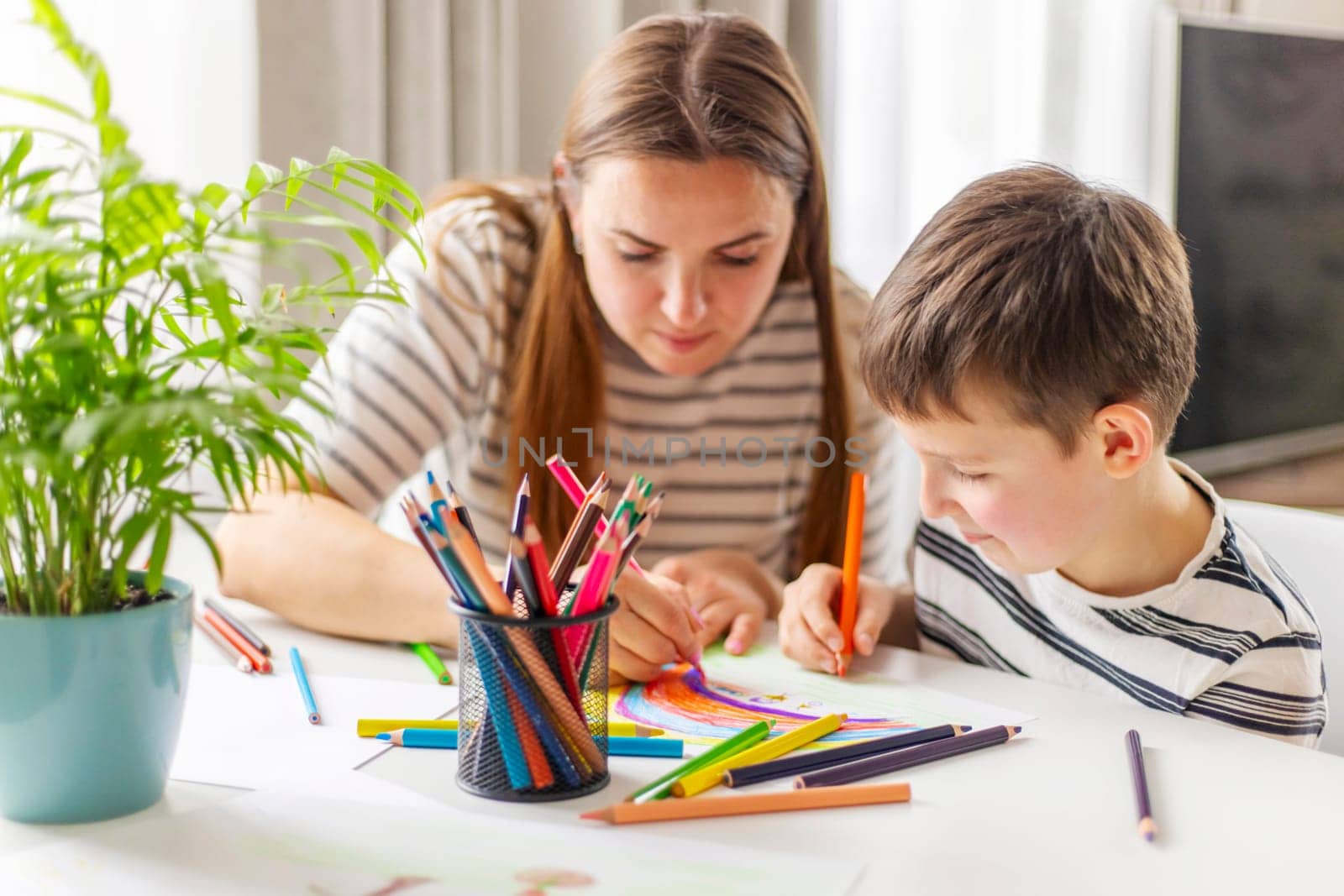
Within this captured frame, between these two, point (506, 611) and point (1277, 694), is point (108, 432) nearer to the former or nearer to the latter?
point (506, 611)

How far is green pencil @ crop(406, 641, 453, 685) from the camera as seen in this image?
0.80m

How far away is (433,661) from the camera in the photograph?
0.83 m

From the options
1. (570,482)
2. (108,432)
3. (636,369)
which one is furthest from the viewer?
(636,369)

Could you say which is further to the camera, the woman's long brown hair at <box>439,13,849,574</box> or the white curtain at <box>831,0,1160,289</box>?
the white curtain at <box>831,0,1160,289</box>

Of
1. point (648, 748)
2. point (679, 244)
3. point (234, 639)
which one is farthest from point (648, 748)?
point (679, 244)

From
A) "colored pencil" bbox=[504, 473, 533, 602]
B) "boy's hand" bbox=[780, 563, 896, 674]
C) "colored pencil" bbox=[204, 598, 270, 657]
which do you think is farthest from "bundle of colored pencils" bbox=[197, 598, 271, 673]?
"boy's hand" bbox=[780, 563, 896, 674]

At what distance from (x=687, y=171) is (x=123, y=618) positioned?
0.54m

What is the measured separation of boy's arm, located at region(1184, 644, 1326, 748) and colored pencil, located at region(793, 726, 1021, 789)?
7.3 inches

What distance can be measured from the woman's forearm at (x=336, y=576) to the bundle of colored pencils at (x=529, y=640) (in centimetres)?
22

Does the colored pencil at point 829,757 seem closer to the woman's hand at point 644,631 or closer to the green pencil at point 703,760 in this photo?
the green pencil at point 703,760

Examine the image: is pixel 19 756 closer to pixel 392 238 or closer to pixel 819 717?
pixel 819 717

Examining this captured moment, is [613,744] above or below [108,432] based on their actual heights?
below

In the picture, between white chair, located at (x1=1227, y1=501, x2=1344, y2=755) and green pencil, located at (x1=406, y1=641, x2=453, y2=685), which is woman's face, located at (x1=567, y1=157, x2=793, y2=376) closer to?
green pencil, located at (x1=406, y1=641, x2=453, y2=685)

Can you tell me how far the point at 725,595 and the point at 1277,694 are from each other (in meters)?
0.36
